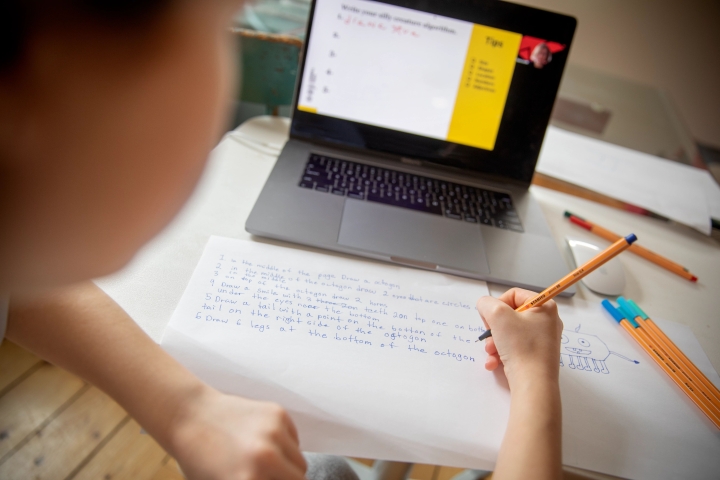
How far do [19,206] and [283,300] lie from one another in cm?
Result: 29

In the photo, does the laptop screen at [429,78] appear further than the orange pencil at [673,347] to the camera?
Yes

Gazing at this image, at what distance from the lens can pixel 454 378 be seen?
1.39 ft

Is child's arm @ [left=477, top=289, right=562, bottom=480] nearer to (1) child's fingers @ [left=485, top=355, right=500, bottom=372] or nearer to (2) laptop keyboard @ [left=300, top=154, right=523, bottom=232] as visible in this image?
(1) child's fingers @ [left=485, top=355, right=500, bottom=372]

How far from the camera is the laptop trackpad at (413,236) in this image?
55cm

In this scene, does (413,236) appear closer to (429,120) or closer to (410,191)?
(410,191)

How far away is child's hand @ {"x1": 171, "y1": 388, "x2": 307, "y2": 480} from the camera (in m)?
0.31

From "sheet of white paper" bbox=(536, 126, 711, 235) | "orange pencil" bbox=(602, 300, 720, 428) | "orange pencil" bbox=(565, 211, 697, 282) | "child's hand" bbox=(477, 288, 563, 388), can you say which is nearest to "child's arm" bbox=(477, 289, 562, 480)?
"child's hand" bbox=(477, 288, 563, 388)

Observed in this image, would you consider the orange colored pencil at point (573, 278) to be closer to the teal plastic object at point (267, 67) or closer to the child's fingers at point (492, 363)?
the child's fingers at point (492, 363)

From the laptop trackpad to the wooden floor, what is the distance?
0.60 m

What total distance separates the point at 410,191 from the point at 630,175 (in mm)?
569

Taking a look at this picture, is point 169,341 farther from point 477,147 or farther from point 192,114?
point 477,147

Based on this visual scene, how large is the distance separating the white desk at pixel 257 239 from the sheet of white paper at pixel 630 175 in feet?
0.16

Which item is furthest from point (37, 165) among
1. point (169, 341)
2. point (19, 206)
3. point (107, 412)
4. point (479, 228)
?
point (107, 412)

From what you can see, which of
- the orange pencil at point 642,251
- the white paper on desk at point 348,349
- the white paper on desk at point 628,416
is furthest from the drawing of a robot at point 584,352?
the orange pencil at point 642,251
